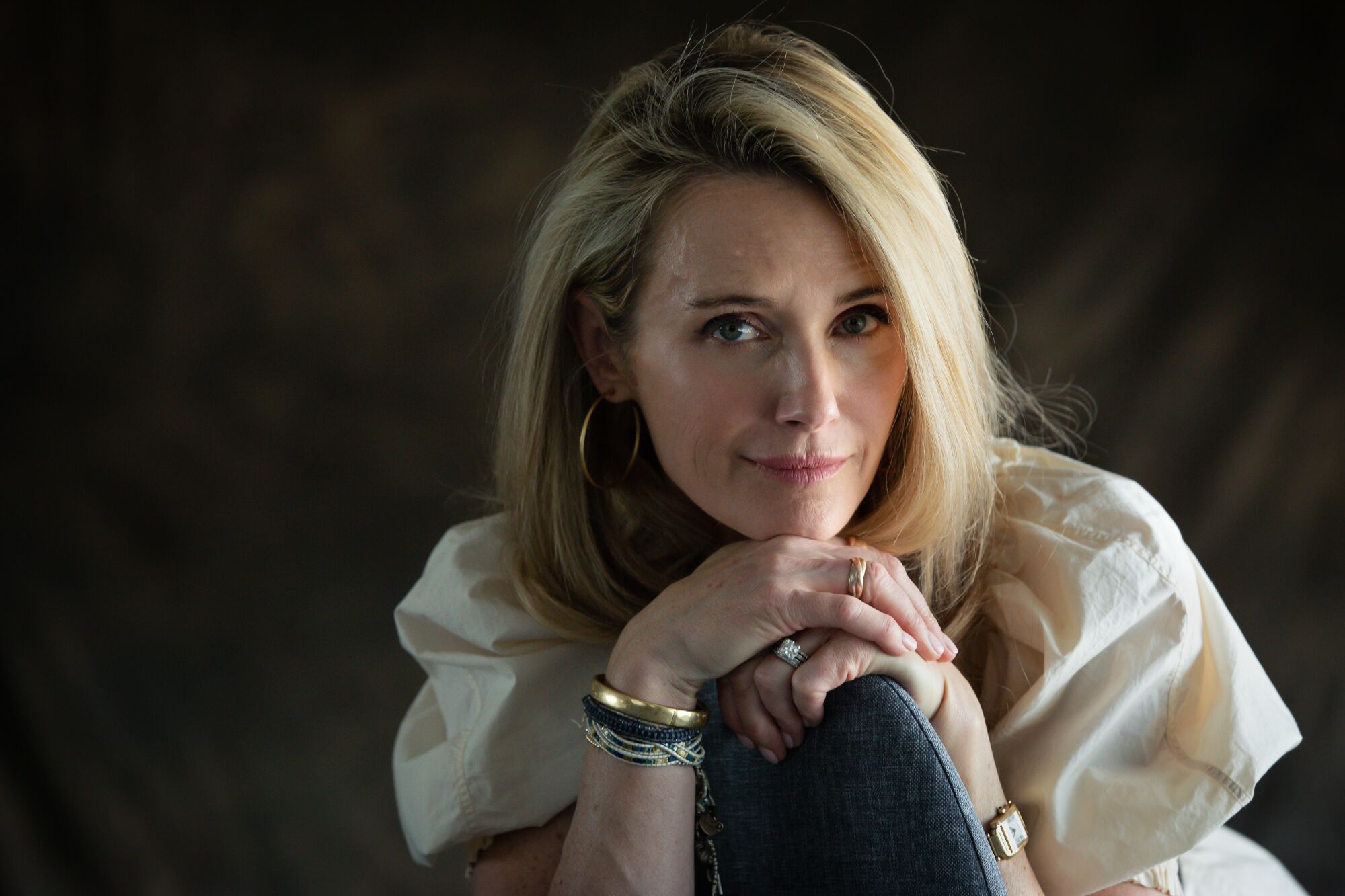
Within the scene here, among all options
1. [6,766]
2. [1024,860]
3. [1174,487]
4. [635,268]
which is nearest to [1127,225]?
[1174,487]

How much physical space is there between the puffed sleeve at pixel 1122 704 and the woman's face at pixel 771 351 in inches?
9.5

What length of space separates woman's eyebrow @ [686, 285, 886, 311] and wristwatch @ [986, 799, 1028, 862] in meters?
0.50

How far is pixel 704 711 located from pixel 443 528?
1.16 meters

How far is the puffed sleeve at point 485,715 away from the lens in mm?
1297

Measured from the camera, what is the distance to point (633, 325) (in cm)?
121

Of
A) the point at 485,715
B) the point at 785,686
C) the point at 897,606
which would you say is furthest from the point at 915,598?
the point at 485,715

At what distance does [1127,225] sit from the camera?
1.96 metres

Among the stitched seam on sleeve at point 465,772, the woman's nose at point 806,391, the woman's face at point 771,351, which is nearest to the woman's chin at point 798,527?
the woman's face at point 771,351

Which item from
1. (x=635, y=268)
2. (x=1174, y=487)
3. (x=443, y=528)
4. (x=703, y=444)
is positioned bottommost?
(x=443, y=528)

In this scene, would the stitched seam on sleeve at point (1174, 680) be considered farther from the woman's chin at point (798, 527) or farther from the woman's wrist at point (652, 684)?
the woman's wrist at point (652, 684)

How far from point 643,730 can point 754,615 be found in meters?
0.17

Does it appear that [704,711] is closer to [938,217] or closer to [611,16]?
[938,217]

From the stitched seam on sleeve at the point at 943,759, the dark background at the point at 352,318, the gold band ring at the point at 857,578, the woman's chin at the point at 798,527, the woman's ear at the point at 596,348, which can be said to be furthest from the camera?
the dark background at the point at 352,318

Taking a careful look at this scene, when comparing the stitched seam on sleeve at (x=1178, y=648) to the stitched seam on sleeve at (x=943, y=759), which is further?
the stitched seam on sleeve at (x=1178, y=648)
